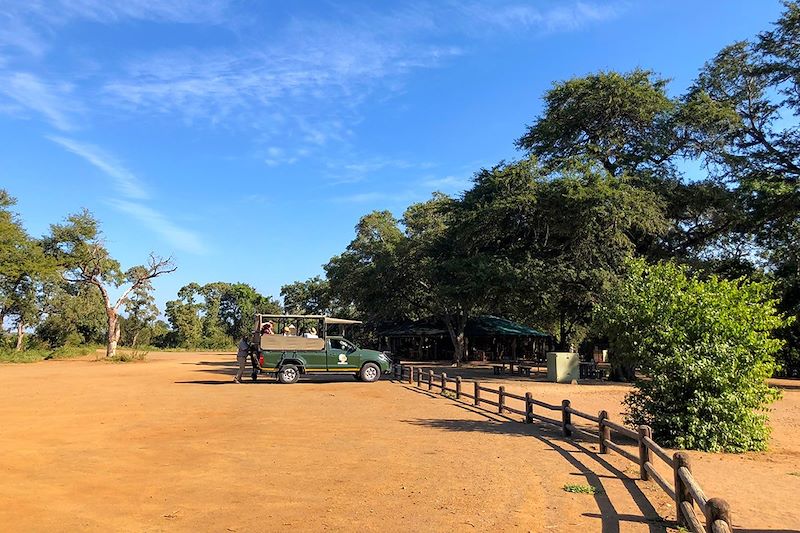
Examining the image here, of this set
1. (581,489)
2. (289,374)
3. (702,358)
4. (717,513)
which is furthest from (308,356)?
(717,513)

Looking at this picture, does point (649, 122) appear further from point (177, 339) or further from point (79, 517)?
point (177, 339)

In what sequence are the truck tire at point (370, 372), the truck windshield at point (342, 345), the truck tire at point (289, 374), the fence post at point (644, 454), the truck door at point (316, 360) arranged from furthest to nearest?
1. the truck tire at point (370, 372)
2. the truck windshield at point (342, 345)
3. the truck door at point (316, 360)
4. the truck tire at point (289, 374)
5. the fence post at point (644, 454)

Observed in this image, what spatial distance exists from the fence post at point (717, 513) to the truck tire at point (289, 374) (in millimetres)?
18245

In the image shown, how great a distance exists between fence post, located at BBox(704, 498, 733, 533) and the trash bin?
796 inches

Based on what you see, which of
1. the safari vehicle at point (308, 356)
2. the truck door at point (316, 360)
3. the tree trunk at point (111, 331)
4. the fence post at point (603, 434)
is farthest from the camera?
the tree trunk at point (111, 331)

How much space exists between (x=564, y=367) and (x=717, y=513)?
805 inches

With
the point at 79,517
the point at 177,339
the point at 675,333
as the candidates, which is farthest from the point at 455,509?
the point at 177,339

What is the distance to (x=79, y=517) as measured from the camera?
18.6 feet

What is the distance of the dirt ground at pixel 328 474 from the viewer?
18.7 ft

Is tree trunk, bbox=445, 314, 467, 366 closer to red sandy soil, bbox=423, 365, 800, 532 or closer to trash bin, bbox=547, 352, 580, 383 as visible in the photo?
trash bin, bbox=547, 352, 580, 383

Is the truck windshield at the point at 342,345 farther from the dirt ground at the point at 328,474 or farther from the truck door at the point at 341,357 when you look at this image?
the dirt ground at the point at 328,474

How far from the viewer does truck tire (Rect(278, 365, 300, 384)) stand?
21453 millimetres

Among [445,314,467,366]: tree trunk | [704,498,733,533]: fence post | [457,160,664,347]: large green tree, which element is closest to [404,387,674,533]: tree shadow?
[704,498,733,533]: fence post

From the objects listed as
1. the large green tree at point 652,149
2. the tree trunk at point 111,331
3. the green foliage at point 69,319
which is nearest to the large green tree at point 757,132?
the large green tree at point 652,149
